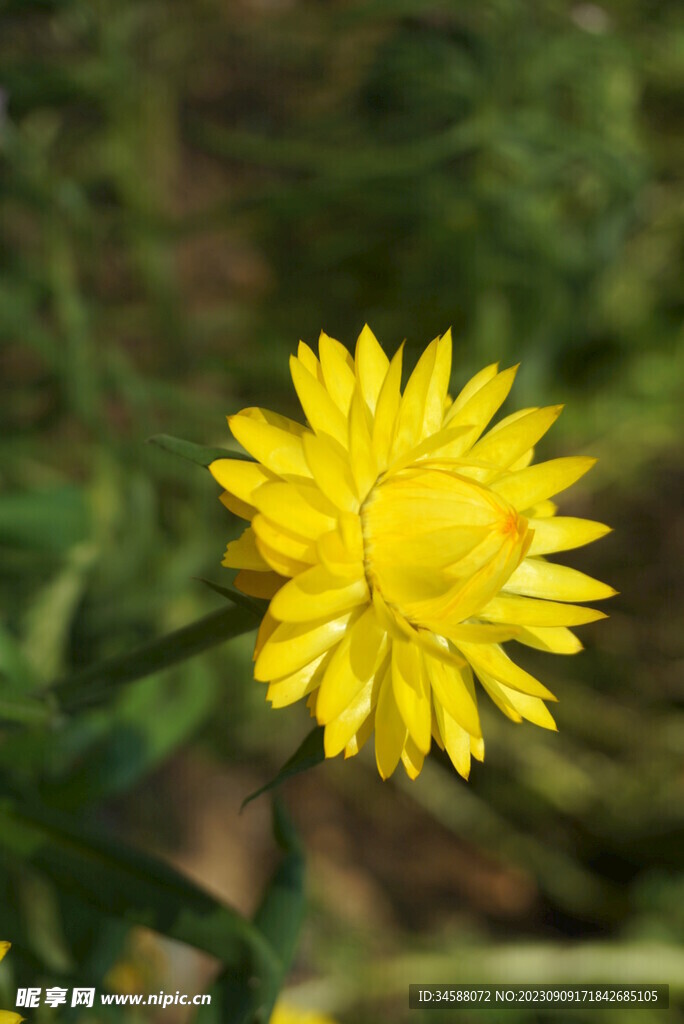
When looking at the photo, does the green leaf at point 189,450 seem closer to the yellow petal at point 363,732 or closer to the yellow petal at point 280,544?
the yellow petal at point 280,544

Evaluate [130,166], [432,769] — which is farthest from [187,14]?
[432,769]

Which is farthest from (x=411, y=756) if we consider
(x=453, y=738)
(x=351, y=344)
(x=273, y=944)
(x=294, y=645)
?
(x=351, y=344)

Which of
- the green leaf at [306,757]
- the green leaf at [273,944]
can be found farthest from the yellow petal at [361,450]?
the green leaf at [273,944]

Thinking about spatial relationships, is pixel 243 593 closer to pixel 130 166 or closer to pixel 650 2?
pixel 130 166

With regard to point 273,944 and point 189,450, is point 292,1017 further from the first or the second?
point 189,450

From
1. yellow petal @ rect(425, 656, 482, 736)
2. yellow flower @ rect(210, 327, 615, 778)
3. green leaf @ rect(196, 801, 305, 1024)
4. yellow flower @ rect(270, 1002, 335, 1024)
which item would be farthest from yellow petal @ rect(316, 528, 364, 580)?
yellow flower @ rect(270, 1002, 335, 1024)
